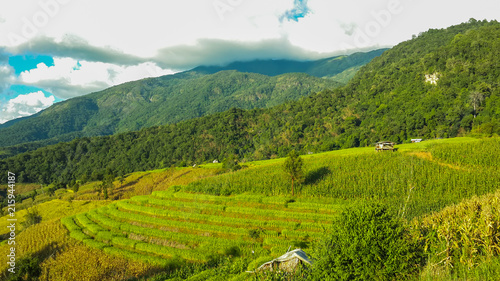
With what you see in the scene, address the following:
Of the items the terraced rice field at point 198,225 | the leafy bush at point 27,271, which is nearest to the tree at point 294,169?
the terraced rice field at point 198,225

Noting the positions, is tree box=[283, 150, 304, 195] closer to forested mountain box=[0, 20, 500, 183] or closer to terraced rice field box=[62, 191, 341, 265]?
terraced rice field box=[62, 191, 341, 265]

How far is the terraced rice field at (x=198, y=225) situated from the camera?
32.5 metres

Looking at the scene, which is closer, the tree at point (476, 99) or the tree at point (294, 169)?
the tree at point (294, 169)

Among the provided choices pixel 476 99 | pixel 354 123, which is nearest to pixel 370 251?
pixel 476 99

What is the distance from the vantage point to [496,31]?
134 m

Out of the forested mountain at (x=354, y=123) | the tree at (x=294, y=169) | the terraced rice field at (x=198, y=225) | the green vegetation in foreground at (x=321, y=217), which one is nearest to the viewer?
the green vegetation in foreground at (x=321, y=217)

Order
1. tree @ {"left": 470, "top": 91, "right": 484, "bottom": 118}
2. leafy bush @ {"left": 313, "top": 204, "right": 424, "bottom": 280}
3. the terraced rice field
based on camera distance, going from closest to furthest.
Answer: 1. leafy bush @ {"left": 313, "top": 204, "right": 424, "bottom": 280}
2. the terraced rice field
3. tree @ {"left": 470, "top": 91, "right": 484, "bottom": 118}

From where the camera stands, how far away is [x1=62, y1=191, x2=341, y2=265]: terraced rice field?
32.5 metres

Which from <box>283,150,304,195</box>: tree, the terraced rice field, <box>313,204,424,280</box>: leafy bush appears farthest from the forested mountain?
<box>313,204,424,280</box>: leafy bush

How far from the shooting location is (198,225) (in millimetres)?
39250

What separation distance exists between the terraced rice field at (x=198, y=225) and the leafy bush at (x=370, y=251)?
13.7m

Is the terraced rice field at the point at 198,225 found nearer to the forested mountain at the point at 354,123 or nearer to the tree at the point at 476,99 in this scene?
the forested mountain at the point at 354,123

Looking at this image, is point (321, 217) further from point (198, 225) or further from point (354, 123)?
point (354, 123)

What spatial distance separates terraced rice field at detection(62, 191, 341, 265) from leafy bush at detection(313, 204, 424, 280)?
13.7 metres
